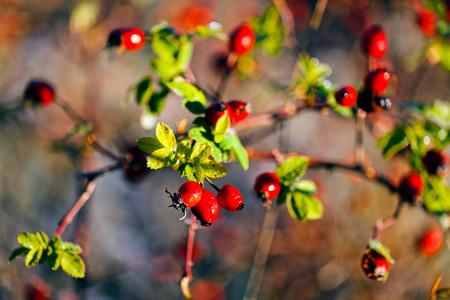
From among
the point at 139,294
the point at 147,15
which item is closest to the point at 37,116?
the point at 147,15

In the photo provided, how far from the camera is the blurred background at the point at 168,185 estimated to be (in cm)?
351

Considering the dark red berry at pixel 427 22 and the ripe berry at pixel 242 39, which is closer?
the ripe berry at pixel 242 39

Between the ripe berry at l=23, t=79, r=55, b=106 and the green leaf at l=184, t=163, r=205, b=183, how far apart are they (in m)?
1.19

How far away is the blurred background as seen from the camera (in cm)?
351

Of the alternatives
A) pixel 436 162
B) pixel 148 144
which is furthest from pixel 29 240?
pixel 436 162

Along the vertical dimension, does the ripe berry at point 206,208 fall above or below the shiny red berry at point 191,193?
below

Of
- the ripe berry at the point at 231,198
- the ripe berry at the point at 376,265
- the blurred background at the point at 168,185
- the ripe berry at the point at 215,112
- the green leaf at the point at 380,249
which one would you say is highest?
the ripe berry at the point at 215,112

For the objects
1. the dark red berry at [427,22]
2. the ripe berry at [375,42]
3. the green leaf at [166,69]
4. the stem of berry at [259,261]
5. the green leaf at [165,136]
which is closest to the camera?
the green leaf at [165,136]

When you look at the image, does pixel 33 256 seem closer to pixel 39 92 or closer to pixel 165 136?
pixel 165 136

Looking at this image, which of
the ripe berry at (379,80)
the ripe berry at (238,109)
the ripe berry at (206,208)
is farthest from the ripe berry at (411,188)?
→ the ripe berry at (206,208)

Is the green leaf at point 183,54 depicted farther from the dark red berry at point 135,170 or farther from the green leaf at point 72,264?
the green leaf at point 72,264

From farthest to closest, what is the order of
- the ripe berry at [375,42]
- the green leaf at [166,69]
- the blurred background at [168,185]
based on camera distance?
the blurred background at [168,185] → the ripe berry at [375,42] → the green leaf at [166,69]

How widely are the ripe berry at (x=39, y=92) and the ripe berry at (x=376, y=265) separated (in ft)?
5.88

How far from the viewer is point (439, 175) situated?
1774 millimetres
